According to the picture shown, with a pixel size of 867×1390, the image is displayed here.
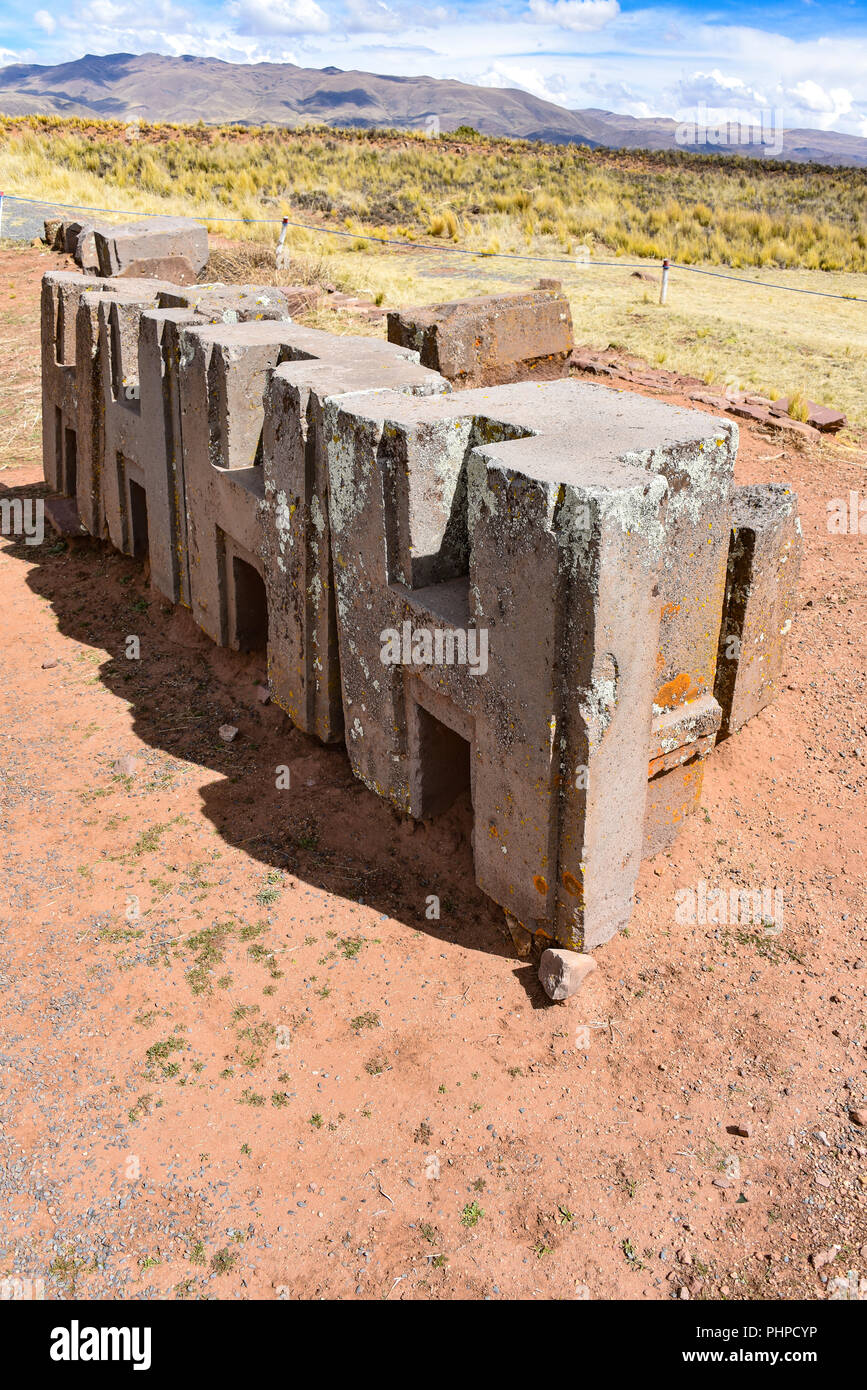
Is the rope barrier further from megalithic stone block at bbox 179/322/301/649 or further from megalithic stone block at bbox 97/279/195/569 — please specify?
megalithic stone block at bbox 179/322/301/649

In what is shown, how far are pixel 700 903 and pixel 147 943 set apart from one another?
2358mm

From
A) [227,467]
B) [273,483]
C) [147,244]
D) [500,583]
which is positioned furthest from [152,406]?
[147,244]

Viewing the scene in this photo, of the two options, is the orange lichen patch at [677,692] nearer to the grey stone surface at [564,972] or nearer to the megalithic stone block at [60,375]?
the grey stone surface at [564,972]

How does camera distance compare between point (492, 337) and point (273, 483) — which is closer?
point (273, 483)

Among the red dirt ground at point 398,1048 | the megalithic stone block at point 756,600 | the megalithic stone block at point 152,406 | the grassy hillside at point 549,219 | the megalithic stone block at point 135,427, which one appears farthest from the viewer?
the grassy hillside at point 549,219

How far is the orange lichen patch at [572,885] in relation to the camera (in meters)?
3.92

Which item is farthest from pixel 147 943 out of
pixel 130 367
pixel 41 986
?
pixel 130 367

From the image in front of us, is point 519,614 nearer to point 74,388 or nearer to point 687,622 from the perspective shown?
point 687,622

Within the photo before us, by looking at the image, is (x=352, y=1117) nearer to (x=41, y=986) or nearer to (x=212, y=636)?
(x=41, y=986)

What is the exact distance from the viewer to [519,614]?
3711mm

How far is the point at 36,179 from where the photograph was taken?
21.8m

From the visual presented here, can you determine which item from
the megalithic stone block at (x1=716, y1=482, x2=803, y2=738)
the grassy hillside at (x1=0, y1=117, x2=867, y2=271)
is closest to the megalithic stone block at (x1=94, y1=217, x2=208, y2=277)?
the grassy hillside at (x1=0, y1=117, x2=867, y2=271)

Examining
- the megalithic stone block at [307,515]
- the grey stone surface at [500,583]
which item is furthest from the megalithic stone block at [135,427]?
the megalithic stone block at [307,515]

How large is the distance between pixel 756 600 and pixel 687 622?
3.22 feet
